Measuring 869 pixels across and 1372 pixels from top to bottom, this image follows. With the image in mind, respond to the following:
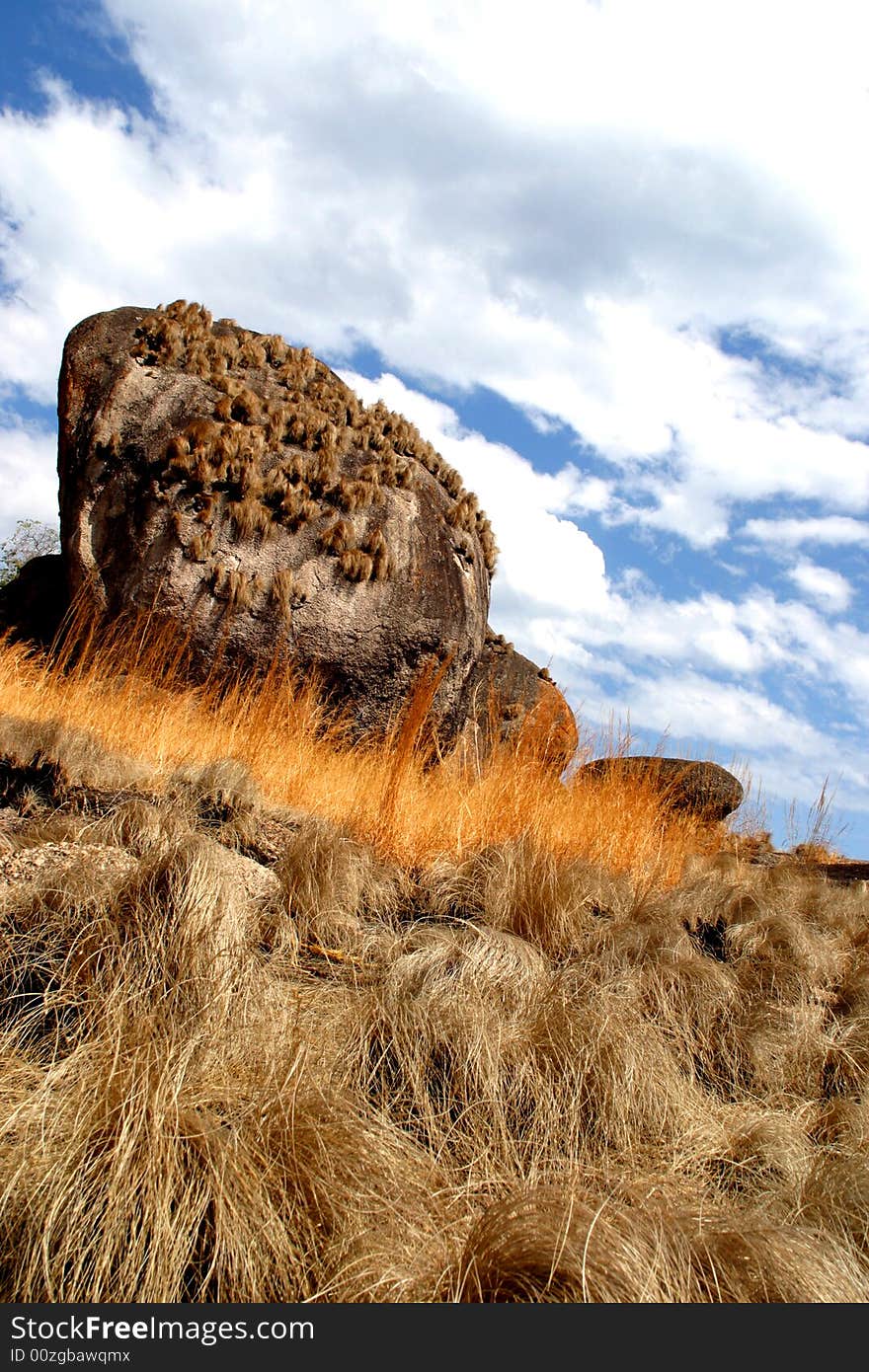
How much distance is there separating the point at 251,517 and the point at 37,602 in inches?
115

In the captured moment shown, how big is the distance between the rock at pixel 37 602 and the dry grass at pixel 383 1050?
254 cm

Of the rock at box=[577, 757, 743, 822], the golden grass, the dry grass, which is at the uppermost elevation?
the rock at box=[577, 757, 743, 822]

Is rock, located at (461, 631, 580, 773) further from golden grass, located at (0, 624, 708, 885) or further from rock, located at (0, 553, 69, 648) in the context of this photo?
rock, located at (0, 553, 69, 648)

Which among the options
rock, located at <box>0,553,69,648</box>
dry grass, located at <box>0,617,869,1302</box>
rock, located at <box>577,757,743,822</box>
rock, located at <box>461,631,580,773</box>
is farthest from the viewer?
rock, located at <box>577,757,743,822</box>

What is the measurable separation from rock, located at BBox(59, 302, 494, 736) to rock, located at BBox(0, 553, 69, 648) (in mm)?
906

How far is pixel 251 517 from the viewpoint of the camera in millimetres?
7387

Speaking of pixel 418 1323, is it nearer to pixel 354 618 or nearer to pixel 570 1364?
pixel 570 1364

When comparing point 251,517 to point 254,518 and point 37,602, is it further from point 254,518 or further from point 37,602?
point 37,602

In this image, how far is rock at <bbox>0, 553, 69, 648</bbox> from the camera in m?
8.48

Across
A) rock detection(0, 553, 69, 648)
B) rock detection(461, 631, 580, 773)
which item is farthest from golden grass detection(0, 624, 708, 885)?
rock detection(461, 631, 580, 773)

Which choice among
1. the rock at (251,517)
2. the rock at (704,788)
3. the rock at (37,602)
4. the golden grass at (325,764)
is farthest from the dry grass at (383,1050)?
the rock at (704,788)

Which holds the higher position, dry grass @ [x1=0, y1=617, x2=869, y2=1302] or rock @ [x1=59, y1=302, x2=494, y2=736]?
rock @ [x1=59, y1=302, x2=494, y2=736]

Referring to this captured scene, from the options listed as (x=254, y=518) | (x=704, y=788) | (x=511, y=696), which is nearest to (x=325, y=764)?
(x=254, y=518)

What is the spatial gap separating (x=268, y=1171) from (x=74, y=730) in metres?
3.48
